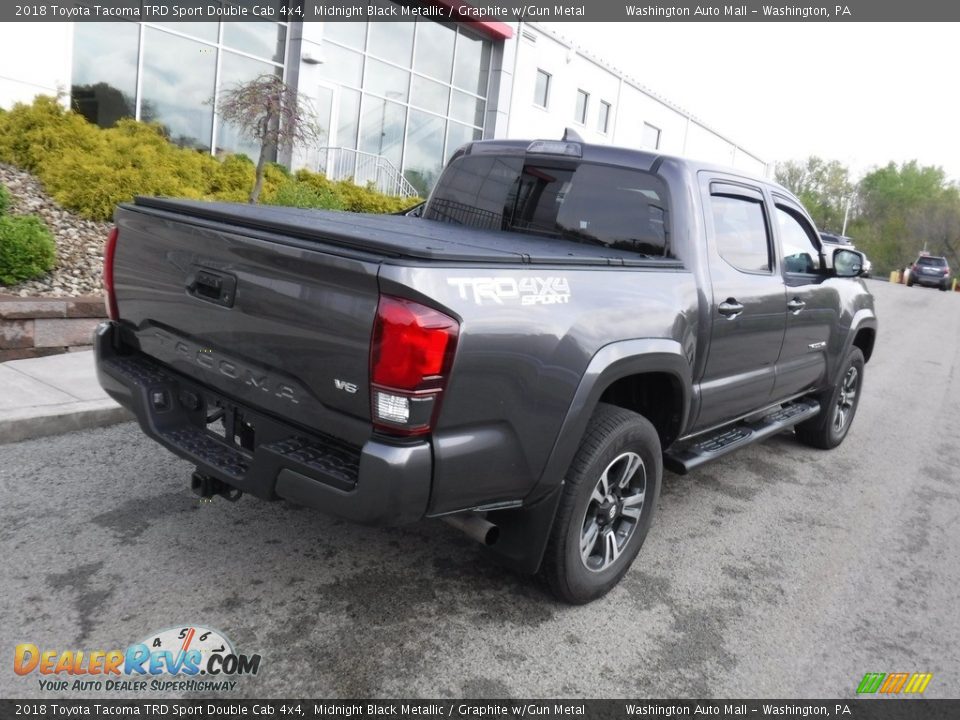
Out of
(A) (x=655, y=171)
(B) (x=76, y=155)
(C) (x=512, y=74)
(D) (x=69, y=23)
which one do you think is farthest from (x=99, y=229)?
(C) (x=512, y=74)

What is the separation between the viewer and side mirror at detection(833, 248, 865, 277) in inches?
212

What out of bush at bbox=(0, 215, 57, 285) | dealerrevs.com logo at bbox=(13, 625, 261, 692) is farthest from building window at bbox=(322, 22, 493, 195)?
dealerrevs.com logo at bbox=(13, 625, 261, 692)

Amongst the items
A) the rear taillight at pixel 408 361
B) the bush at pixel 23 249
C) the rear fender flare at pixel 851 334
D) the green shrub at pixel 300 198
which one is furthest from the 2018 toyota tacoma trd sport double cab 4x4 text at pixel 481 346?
the green shrub at pixel 300 198

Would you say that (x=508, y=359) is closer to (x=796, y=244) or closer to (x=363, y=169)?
(x=796, y=244)

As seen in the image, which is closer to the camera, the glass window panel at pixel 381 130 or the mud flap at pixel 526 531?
the mud flap at pixel 526 531

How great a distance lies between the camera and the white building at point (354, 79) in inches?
502

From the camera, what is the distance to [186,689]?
2.60 m

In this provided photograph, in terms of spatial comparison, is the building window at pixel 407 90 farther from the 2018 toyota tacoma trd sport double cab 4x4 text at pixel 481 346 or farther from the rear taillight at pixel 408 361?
the rear taillight at pixel 408 361

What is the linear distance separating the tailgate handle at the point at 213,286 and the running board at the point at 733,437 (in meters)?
2.34

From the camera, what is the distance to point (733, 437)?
460 centimetres

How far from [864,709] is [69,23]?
13154mm

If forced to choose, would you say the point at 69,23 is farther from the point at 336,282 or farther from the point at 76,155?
the point at 336,282

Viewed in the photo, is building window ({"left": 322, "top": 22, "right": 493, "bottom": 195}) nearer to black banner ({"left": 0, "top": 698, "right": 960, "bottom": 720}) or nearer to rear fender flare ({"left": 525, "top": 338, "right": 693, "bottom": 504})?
rear fender flare ({"left": 525, "top": 338, "right": 693, "bottom": 504})

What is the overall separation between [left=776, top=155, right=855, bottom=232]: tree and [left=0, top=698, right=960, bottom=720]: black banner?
87396 mm
